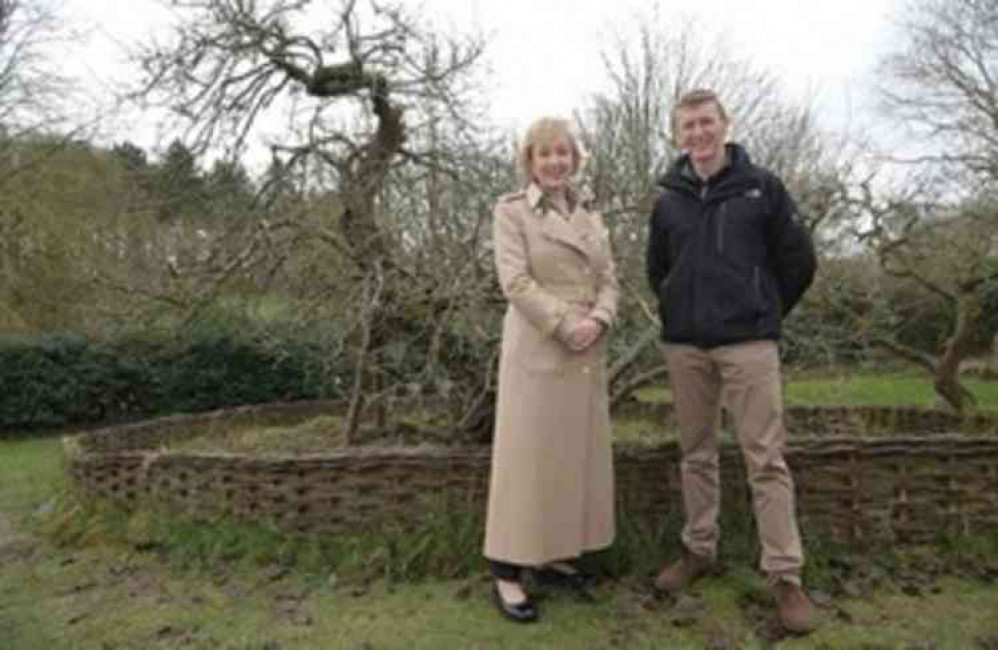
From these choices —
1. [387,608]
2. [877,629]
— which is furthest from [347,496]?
[877,629]

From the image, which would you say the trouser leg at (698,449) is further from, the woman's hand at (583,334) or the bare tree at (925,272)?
the bare tree at (925,272)

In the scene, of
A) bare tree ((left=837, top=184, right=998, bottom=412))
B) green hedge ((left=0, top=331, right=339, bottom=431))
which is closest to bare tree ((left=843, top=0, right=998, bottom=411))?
bare tree ((left=837, top=184, right=998, bottom=412))

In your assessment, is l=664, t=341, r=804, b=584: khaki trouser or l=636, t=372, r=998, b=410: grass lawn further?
l=636, t=372, r=998, b=410: grass lawn

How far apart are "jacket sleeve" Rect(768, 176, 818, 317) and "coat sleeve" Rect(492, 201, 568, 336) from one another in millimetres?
893

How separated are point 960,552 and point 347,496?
299cm

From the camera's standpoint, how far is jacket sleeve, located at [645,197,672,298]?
356 cm

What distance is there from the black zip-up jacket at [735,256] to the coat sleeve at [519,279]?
540mm

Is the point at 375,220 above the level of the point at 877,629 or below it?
above

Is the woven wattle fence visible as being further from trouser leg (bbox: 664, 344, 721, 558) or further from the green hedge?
the green hedge

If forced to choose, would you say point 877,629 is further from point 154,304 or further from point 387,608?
point 154,304

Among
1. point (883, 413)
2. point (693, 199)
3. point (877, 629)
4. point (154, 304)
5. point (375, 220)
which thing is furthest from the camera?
point (883, 413)

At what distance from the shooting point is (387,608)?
11.8ft

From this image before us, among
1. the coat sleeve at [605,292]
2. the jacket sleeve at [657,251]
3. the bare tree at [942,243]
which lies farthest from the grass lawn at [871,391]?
the coat sleeve at [605,292]

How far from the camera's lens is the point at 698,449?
11.7 ft
